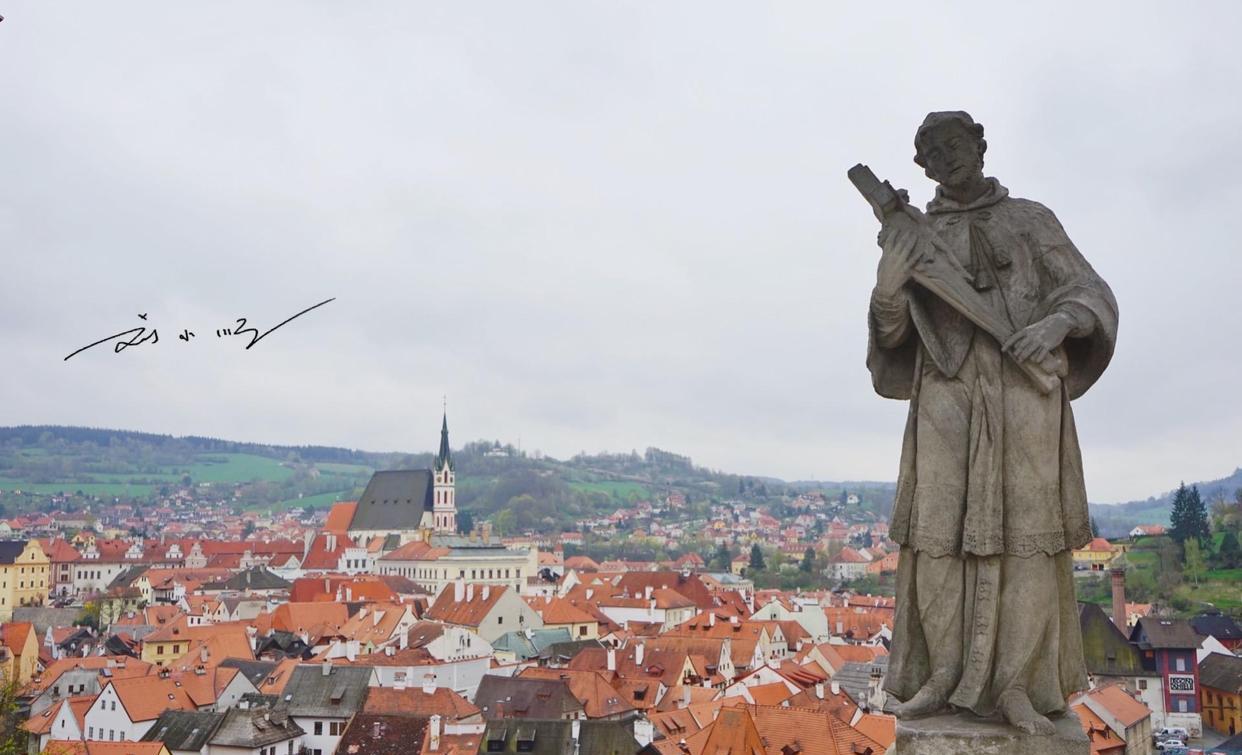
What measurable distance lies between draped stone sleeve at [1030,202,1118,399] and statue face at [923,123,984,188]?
332mm

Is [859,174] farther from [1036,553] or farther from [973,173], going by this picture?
[1036,553]

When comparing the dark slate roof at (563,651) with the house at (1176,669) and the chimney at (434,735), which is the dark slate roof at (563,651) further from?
the house at (1176,669)

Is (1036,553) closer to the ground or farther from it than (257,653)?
farther from it

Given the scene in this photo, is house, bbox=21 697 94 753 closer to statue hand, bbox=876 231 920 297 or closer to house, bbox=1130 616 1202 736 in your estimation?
house, bbox=1130 616 1202 736

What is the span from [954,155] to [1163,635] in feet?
180

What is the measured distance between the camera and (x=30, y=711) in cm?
5088

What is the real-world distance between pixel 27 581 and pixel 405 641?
56.2 m

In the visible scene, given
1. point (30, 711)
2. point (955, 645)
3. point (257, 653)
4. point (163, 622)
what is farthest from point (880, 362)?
point (163, 622)

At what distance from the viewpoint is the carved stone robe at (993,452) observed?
484 centimetres

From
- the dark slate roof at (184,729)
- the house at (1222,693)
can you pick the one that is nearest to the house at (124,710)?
the dark slate roof at (184,729)

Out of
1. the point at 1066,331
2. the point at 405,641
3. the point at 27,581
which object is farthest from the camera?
the point at 27,581

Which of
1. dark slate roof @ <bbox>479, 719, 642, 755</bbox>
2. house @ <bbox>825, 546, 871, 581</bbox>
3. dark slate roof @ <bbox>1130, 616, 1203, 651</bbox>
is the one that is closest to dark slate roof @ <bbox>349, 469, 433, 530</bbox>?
house @ <bbox>825, 546, 871, 581</bbox>

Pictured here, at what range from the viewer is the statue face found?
5.15 metres

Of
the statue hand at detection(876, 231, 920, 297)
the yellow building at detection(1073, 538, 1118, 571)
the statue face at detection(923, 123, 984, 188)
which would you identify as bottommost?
the yellow building at detection(1073, 538, 1118, 571)
